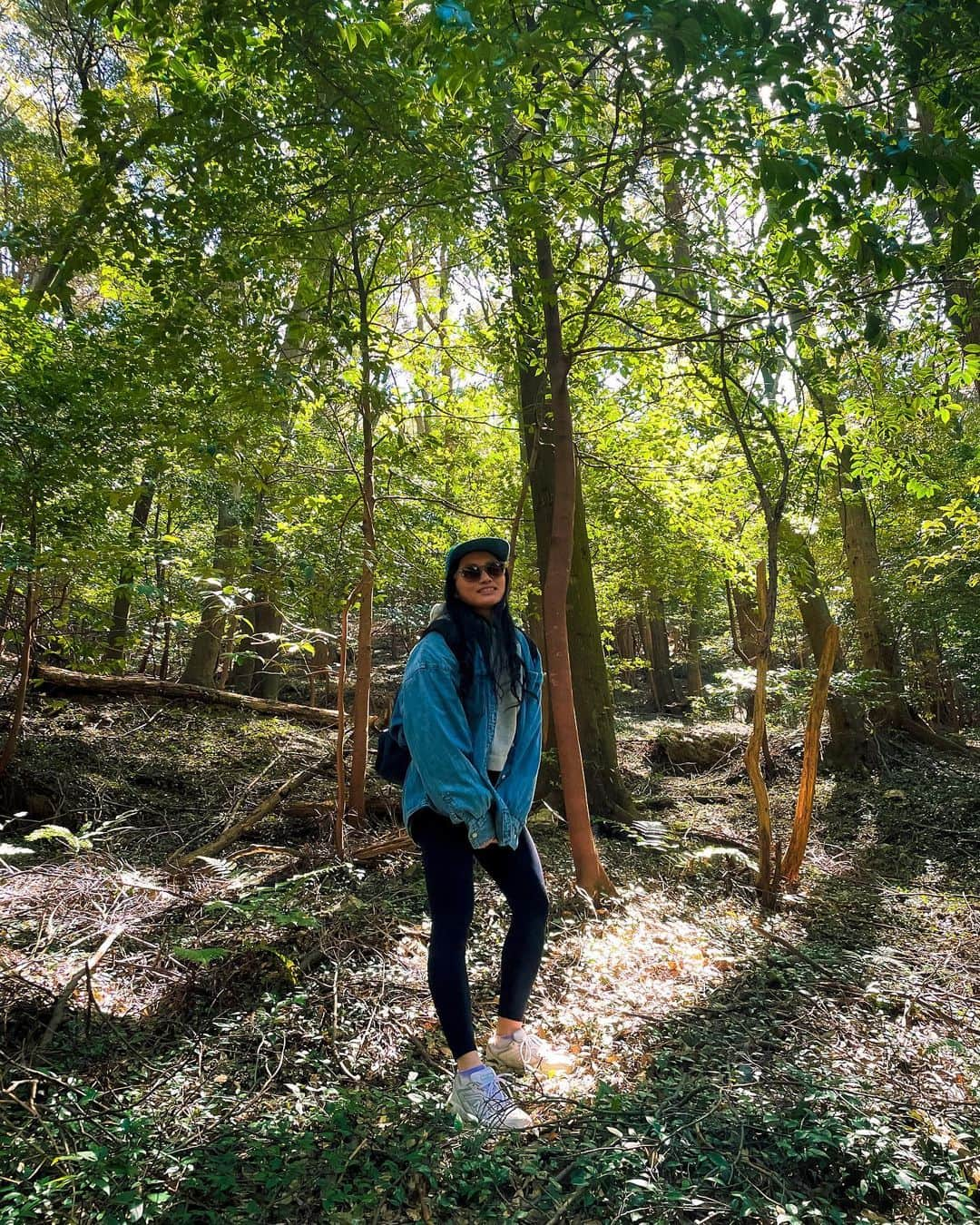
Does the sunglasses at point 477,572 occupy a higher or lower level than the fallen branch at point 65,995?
higher

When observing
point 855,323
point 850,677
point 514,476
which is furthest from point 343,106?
point 850,677

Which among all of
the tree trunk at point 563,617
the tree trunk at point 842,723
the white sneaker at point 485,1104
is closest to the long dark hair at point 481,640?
the white sneaker at point 485,1104

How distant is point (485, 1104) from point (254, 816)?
3801mm

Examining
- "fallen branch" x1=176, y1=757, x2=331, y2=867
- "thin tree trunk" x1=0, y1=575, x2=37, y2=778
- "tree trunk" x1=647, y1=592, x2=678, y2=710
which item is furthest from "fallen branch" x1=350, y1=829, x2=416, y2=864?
"tree trunk" x1=647, y1=592, x2=678, y2=710

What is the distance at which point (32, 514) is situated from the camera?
541 centimetres

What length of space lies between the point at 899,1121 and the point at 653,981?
136 centimetres

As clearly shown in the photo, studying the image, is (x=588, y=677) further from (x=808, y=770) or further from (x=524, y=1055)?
(x=524, y=1055)

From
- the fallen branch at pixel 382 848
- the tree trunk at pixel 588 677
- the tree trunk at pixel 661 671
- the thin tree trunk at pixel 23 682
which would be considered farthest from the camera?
the tree trunk at pixel 661 671

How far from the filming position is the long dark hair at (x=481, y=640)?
2609 millimetres

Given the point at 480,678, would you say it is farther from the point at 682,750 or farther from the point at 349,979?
the point at 682,750

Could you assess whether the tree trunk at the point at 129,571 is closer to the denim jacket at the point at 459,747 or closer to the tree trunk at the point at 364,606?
the tree trunk at the point at 364,606

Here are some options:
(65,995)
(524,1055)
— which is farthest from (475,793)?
(65,995)

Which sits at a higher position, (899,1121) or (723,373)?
(723,373)

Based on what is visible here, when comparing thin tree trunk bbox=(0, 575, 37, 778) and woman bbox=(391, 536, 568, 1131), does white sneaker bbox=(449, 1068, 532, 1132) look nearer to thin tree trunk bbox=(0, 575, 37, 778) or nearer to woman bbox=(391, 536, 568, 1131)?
woman bbox=(391, 536, 568, 1131)
